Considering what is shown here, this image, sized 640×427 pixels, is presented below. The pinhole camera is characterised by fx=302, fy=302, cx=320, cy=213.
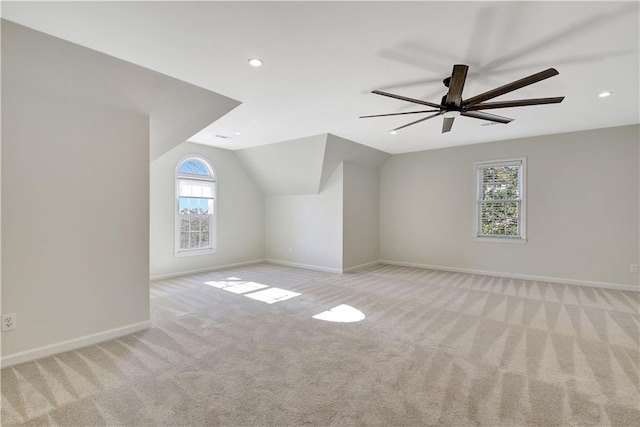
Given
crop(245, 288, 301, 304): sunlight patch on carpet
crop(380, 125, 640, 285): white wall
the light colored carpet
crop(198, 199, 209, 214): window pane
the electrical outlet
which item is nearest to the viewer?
the light colored carpet

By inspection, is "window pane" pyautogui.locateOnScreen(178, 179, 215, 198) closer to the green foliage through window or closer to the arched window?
the arched window

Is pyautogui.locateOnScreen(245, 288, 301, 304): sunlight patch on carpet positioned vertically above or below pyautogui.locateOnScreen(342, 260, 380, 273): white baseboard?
below

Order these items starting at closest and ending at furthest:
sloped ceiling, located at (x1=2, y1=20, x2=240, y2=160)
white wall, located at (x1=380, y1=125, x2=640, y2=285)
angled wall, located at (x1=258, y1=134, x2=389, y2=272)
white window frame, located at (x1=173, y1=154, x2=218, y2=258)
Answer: sloped ceiling, located at (x1=2, y1=20, x2=240, y2=160)
white wall, located at (x1=380, y1=125, x2=640, y2=285)
white window frame, located at (x1=173, y1=154, x2=218, y2=258)
angled wall, located at (x1=258, y1=134, x2=389, y2=272)

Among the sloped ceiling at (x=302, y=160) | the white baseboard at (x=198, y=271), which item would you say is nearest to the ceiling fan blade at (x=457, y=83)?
the sloped ceiling at (x=302, y=160)

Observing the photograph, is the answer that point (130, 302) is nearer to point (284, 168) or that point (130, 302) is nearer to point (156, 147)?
point (156, 147)

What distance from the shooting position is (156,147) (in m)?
4.25

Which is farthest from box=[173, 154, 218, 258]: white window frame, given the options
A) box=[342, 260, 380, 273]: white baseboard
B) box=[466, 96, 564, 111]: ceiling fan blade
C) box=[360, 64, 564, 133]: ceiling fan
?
box=[466, 96, 564, 111]: ceiling fan blade

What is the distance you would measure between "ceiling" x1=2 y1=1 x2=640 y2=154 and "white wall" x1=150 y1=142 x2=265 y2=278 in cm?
260

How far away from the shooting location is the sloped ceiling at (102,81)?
2299mm

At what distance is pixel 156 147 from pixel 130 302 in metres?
2.18

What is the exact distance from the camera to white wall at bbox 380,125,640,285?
4789mm

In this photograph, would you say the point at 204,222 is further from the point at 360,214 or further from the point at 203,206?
the point at 360,214

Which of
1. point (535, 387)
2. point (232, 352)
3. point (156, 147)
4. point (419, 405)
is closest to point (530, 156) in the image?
point (535, 387)

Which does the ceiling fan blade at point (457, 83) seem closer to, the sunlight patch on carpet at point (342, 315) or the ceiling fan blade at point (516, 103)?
the ceiling fan blade at point (516, 103)
